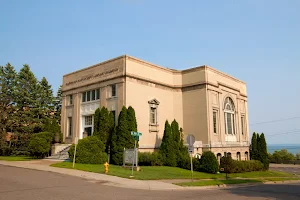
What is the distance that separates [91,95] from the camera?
30.7 metres

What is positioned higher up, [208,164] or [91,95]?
[91,95]

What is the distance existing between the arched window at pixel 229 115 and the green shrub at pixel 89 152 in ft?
56.0

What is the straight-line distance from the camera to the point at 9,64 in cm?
4003

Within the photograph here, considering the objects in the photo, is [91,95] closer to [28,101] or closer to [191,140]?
[28,101]

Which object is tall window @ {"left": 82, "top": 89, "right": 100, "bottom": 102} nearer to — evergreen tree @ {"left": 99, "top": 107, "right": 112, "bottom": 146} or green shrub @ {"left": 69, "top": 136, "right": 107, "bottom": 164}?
evergreen tree @ {"left": 99, "top": 107, "right": 112, "bottom": 146}

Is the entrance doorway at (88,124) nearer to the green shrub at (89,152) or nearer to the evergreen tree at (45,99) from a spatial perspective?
the green shrub at (89,152)

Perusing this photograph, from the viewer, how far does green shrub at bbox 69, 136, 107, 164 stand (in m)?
22.4

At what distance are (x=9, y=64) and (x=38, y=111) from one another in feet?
25.5

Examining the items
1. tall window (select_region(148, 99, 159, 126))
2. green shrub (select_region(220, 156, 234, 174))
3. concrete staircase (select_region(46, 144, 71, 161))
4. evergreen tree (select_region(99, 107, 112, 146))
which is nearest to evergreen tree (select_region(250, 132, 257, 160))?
green shrub (select_region(220, 156, 234, 174))

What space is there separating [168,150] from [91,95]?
35.1 feet

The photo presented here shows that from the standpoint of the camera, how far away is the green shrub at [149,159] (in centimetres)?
2456

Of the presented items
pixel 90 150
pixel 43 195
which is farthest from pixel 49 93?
pixel 43 195

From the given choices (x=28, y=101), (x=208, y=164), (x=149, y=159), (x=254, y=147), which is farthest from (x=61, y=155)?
(x=254, y=147)

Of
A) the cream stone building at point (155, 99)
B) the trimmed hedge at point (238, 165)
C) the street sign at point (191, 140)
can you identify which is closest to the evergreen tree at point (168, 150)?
the cream stone building at point (155, 99)
